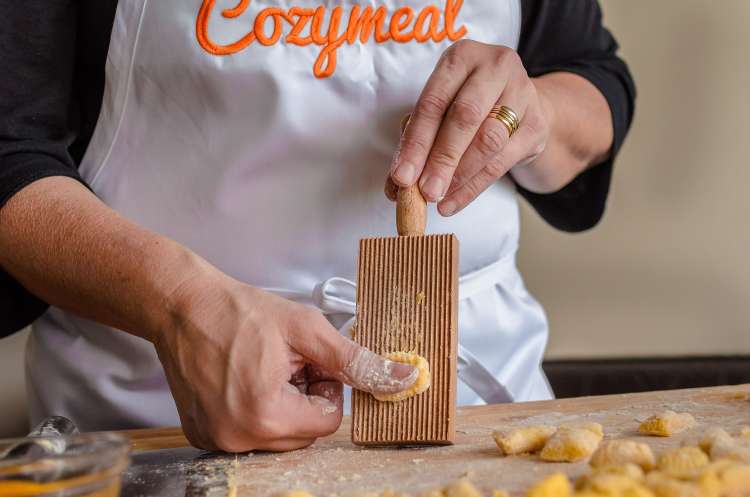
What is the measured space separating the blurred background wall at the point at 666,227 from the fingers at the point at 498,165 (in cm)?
65

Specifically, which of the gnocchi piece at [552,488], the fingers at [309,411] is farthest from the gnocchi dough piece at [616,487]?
the fingers at [309,411]

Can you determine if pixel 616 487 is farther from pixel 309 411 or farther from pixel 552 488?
pixel 309 411

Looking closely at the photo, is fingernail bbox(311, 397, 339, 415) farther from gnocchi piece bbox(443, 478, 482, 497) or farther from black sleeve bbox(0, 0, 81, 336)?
black sleeve bbox(0, 0, 81, 336)

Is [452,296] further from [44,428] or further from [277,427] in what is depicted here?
[44,428]

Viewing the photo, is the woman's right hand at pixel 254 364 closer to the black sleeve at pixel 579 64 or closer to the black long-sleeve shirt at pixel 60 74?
the black long-sleeve shirt at pixel 60 74

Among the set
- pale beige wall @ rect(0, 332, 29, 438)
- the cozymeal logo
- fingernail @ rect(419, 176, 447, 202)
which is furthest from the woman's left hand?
pale beige wall @ rect(0, 332, 29, 438)

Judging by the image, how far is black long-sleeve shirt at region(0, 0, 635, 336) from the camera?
918mm

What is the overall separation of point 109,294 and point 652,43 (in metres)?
1.06

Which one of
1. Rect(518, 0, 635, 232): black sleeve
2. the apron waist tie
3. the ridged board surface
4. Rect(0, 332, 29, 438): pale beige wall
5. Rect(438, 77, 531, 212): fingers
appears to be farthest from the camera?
Rect(0, 332, 29, 438): pale beige wall

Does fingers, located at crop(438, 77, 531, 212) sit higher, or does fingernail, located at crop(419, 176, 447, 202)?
fingers, located at crop(438, 77, 531, 212)

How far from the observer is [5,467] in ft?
1.77

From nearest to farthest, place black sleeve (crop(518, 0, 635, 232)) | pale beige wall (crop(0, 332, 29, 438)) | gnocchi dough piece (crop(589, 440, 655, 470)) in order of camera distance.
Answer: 1. gnocchi dough piece (crop(589, 440, 655, 470))
2. black sleeve (crop(518, 0, 635, 232))
3. pale beige wall (crop(0, 332, 29, 438))

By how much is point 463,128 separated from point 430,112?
1.4 inches

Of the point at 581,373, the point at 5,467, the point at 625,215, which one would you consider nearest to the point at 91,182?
the point at 5,467
